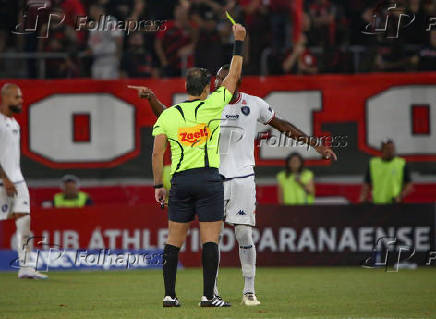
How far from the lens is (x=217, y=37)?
59.0 ft

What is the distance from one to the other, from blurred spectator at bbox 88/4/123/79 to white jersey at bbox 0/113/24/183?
181 inches

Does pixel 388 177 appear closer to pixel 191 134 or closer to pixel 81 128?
pixel 81 128

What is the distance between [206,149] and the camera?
959 centimetres

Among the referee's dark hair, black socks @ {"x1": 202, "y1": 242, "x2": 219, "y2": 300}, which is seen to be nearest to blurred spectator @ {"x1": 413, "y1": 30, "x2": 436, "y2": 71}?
the referee's dark hair

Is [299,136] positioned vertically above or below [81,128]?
above

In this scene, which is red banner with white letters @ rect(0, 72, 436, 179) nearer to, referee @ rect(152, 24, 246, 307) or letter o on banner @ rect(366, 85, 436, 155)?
letter o on banner @ rect(366, 85, 436, 155)

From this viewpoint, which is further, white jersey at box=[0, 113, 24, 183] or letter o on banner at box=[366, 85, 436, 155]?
letter o on banner at box=[366, 85, 436, 155]

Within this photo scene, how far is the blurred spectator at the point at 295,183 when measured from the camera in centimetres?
1730

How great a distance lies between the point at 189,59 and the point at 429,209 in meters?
5.26

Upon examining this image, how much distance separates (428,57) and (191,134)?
30.7 ft

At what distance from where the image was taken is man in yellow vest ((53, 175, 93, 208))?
1730 cm

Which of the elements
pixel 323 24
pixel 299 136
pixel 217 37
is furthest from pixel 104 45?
pixel 299 136

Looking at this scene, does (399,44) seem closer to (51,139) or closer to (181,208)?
(51,139)

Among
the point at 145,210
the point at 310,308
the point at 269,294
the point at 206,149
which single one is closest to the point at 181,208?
the point at 206,149
